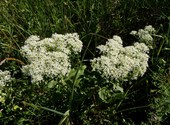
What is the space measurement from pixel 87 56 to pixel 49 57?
1073 millimetres

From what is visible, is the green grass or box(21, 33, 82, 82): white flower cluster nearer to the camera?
box(21, 33, 82, 82): white flower cluster

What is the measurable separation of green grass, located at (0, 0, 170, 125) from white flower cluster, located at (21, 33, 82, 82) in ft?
0.38

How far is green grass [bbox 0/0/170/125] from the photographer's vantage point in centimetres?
259

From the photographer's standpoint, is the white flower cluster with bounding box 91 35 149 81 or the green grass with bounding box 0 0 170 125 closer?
the white flower cluster with bounding box 91 35 149 81

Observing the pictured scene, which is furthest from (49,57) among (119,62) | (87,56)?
(87,56)

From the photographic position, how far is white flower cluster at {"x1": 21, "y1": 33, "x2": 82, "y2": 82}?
2268 millimetres

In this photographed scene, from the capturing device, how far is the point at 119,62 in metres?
2.33

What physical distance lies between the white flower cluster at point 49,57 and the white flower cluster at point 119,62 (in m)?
0.20

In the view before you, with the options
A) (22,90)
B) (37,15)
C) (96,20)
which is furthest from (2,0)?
(22,90)

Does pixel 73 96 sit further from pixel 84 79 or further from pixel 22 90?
pixel 22 90

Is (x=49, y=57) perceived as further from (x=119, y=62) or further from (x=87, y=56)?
(x=87, y=56)

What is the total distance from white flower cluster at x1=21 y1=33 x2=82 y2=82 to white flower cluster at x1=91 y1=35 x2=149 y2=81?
20 cm

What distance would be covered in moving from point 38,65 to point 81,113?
63cm

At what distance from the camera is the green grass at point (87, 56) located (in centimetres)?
259
